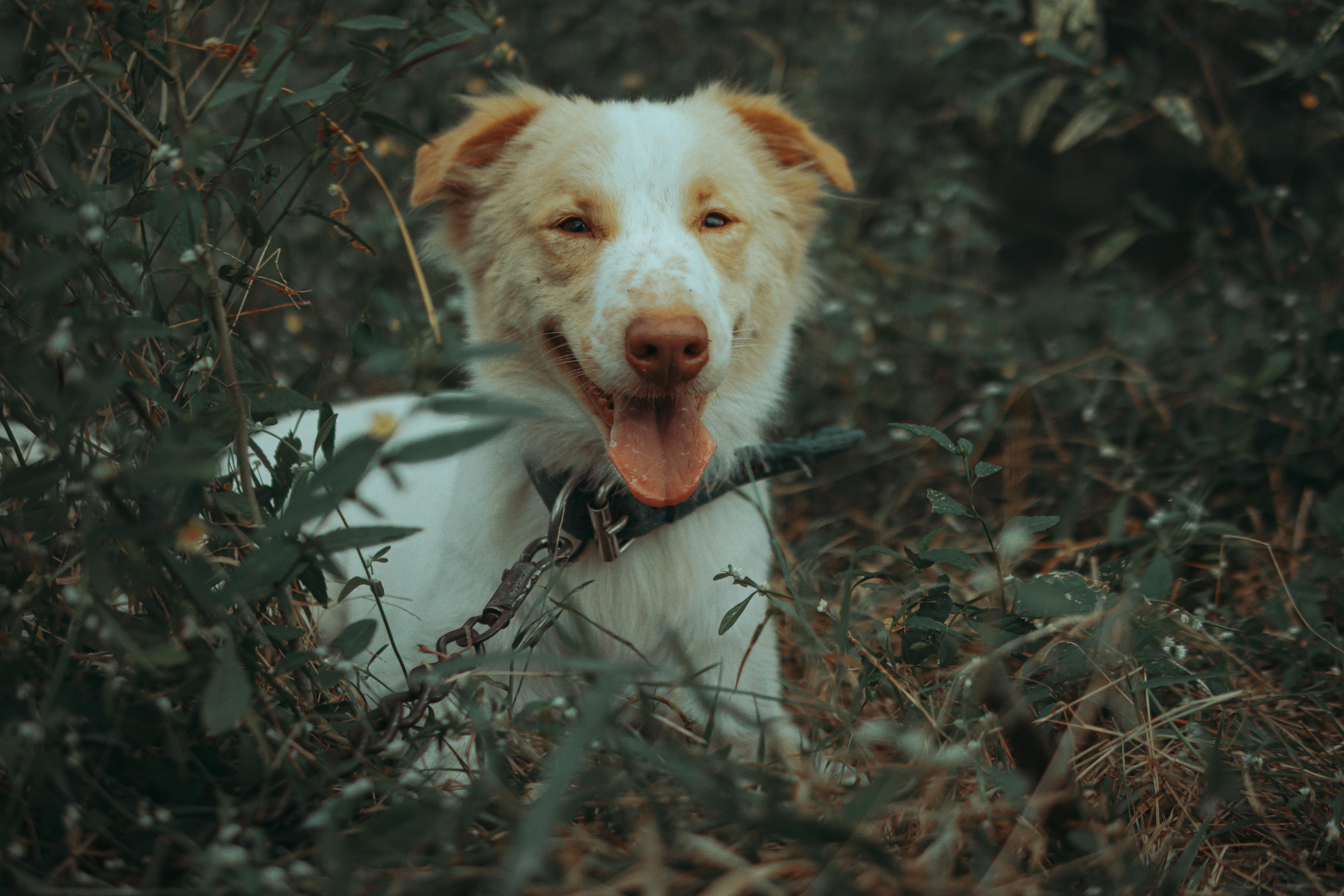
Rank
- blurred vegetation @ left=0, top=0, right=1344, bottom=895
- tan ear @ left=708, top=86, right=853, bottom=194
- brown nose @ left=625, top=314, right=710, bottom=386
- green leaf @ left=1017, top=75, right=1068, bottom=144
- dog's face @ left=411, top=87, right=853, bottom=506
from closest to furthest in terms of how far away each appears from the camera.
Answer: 1. blurred vegetation @ left=0, top=0, right=1344, bottom=895
2. brown nose @ left=625, top=314, right=710, bottom=386
3. dog's face @ left=411, top=87, right=853, bottom=506
4. tan ear @ left=708, top=86, right=853, bottom=194
5. green leaf @ left=1017, top=75, right=1068, bottom=144

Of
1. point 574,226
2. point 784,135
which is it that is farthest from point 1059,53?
point 574,226

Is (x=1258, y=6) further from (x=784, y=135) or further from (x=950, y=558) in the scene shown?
(x=950, y=558)

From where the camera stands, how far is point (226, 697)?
3.72 ft

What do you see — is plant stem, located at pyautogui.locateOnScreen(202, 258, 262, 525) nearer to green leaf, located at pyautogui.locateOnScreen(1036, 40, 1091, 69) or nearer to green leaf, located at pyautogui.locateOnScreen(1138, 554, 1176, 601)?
green leaf, located at pyautogui.locateOnScreen(1138, 554, 1176, 601)

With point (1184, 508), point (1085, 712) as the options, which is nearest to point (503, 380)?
point (1085, 712)

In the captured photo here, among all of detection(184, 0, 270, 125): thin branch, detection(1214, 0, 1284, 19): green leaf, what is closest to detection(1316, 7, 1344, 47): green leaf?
detection(1214, 0, 1284, 19): green leaf

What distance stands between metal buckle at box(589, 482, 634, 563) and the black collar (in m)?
0.02

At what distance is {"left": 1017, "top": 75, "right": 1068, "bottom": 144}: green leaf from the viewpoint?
334 centimetres

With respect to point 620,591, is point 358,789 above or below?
above

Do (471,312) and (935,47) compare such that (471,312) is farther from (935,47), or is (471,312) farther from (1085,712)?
(935,47)

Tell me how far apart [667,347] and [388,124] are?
2.31 ft


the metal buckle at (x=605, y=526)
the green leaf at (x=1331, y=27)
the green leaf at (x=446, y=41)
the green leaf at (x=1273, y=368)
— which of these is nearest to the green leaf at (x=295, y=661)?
the metal buckle at (x=605, y=526)

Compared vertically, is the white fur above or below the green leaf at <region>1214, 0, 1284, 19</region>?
below

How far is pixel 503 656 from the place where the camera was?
127 cm
